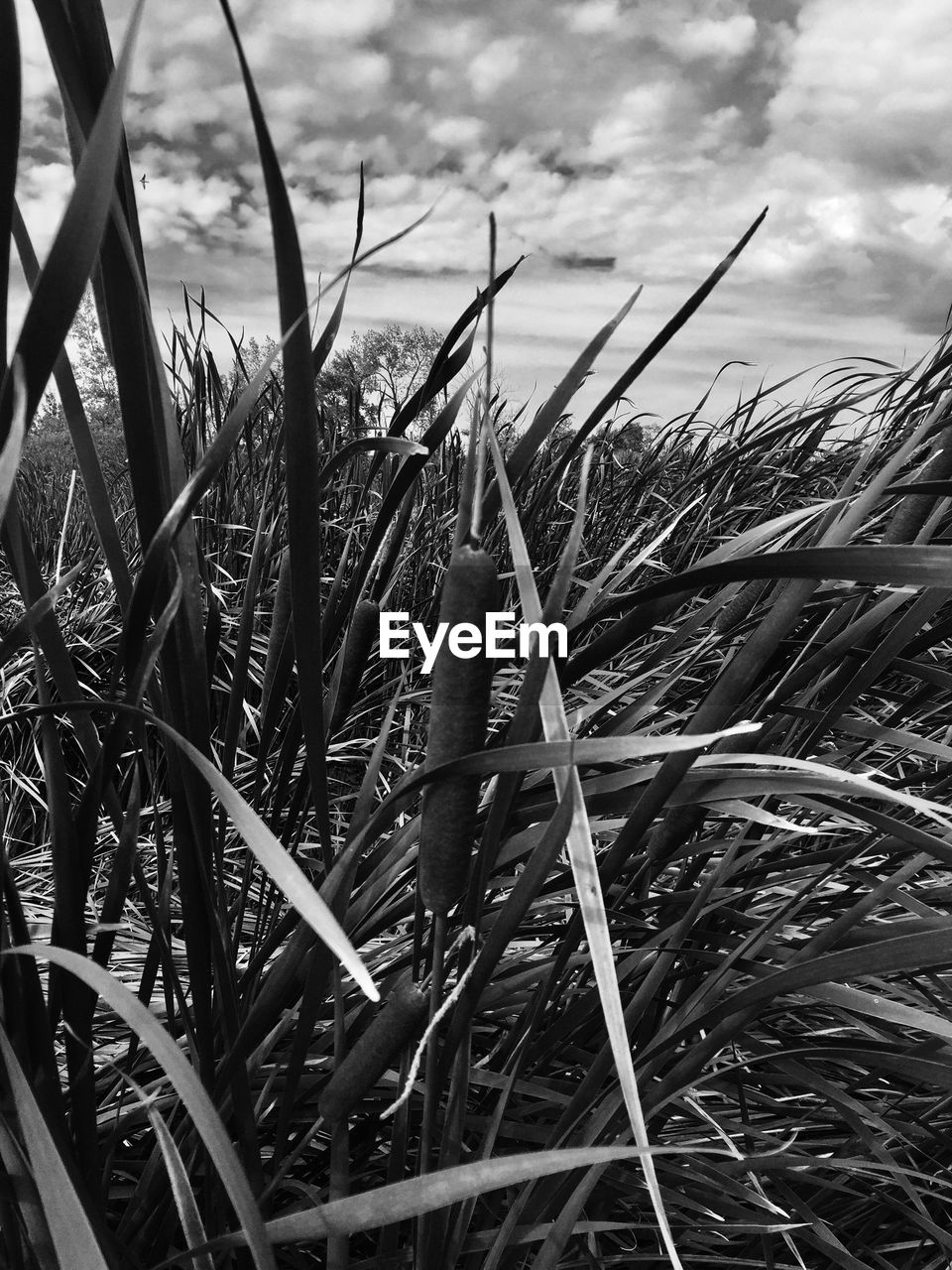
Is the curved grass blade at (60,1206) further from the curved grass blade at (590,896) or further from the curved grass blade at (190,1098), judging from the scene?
the curved grass blade at (590,896)

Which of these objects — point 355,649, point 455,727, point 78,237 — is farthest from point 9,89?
point 355,649

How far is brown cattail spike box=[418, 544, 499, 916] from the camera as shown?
12.8 inches

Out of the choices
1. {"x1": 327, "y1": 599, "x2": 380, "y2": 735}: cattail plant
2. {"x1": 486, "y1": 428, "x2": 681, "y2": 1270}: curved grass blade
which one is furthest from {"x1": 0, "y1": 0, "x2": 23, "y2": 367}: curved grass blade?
{"x1": 327, "y1": 599, "x2": 380, "y2": 735}: cattail plant

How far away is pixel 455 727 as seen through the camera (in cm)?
34

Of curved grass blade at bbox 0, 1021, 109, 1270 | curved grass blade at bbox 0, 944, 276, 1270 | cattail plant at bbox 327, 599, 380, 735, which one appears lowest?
curved grass blade at bbox 0, 1021, 109, 1270

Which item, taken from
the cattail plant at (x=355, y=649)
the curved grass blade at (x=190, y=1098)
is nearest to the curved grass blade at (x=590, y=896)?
the curved grass blade at (x=190, y=1098)

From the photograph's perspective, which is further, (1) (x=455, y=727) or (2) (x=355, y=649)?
(2) (x=355, y=649)

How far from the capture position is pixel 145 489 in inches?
16.2

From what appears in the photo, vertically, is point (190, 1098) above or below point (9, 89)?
below

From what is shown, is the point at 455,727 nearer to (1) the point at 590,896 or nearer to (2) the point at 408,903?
(1) the point at 590,896

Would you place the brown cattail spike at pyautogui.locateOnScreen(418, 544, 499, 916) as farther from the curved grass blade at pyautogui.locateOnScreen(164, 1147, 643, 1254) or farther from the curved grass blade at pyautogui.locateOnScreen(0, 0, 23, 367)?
the curved grass blade at pyautogui.locateOnScreen(0, 0, 23, 367)

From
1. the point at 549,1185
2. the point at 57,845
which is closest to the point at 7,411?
the point at 57,845

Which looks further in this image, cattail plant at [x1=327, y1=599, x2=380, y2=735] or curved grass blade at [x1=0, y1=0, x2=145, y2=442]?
cattail plant at [x1=327, y1=599, x2=380, y2=735]

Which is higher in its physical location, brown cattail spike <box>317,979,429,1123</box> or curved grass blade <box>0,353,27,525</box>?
curved grass blade <box>0,353,27,525</box>
